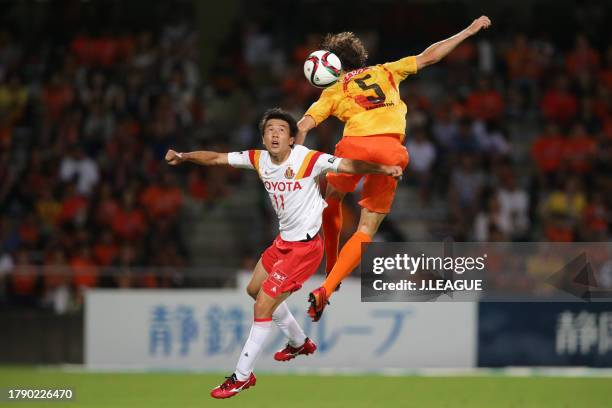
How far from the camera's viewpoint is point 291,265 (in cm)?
919

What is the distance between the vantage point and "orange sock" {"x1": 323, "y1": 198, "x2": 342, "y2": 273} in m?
9.61

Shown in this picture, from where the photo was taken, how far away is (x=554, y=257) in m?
13.0

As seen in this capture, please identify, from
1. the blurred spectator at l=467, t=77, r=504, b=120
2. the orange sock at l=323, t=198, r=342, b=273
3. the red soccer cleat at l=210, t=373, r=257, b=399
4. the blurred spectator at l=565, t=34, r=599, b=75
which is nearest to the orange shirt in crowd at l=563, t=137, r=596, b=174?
the blurred spectator at l=467, t=77, r=504, b=120

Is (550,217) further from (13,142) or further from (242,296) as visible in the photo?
(13,142)

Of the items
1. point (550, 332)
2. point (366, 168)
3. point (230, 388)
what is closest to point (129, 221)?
point (550, 332)

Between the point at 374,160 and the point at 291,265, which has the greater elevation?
the point at 374,160

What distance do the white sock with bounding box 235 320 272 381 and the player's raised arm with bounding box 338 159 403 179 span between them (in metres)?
1.45

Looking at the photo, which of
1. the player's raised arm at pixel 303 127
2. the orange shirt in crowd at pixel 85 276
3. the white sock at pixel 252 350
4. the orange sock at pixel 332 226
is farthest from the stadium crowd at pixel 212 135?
the player's raised arm at pixel 303 127

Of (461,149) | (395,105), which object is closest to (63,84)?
(461,149)

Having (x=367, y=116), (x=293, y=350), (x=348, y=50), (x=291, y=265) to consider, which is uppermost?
(x=348, y=50)

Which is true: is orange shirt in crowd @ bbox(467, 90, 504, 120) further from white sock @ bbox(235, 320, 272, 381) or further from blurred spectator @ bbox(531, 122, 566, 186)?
white sock @ bbox(235, 320, 272, 381)

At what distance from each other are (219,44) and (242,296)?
6319mm

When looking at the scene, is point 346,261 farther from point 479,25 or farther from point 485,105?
point 485,105

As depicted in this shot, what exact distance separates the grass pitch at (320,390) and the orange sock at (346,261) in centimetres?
274
